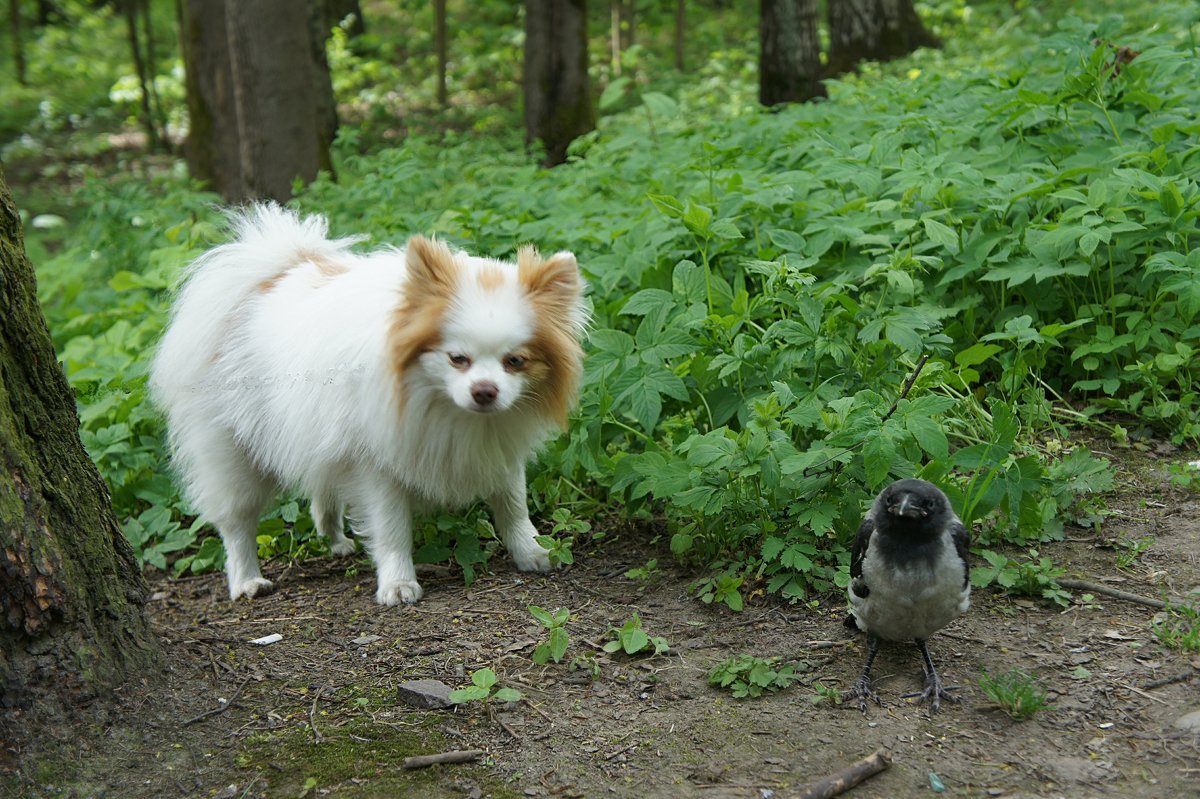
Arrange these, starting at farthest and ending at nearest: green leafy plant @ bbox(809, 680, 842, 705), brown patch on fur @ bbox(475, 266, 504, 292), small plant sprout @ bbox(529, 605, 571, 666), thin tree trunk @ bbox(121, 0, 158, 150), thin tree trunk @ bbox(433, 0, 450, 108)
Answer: thin tree trunk @ bbox(121, 0, 158, 150) < thin tree trunk @ bbox(433, 0, 450, 108) < brown patch on fur @ bbox(475, 266, 504, 292) < small plant sprout @ bbox(529, 605, 571, 666) < green leafy plant @ bbox(809, 680, 842, 705)

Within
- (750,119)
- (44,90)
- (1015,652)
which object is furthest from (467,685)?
(44,90)

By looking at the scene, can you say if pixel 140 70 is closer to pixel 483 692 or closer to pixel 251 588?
pixel 251 588

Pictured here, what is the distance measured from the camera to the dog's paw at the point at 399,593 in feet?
13.9

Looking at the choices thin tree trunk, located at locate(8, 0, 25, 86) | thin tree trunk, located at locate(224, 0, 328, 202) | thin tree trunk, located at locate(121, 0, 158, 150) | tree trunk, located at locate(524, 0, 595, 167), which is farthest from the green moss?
thin tree trunk, located at locate(8, 0, 25, 86)

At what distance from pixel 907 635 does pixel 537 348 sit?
170 centimetres

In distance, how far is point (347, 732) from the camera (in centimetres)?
313

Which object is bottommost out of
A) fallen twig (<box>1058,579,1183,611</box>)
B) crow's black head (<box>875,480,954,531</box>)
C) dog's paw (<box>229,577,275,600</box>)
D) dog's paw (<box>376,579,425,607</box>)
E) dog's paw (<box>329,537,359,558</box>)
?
dog's paw (<box>329,537,359,558</box>)

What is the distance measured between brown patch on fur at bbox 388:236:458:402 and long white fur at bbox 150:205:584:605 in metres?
0.05

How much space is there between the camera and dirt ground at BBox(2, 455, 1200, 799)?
2840 millimetres

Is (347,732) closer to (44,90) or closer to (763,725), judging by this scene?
(763,725)

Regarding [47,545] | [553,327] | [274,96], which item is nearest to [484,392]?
[553,327]

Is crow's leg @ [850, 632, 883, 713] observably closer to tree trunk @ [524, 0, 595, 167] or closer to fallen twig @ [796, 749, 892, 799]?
fallen twig @ [796, 749, 892, 799]

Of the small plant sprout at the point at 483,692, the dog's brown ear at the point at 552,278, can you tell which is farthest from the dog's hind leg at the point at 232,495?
the small plant sprout at the point at 483,692

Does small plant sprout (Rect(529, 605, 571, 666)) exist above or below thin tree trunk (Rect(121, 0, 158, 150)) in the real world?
below
